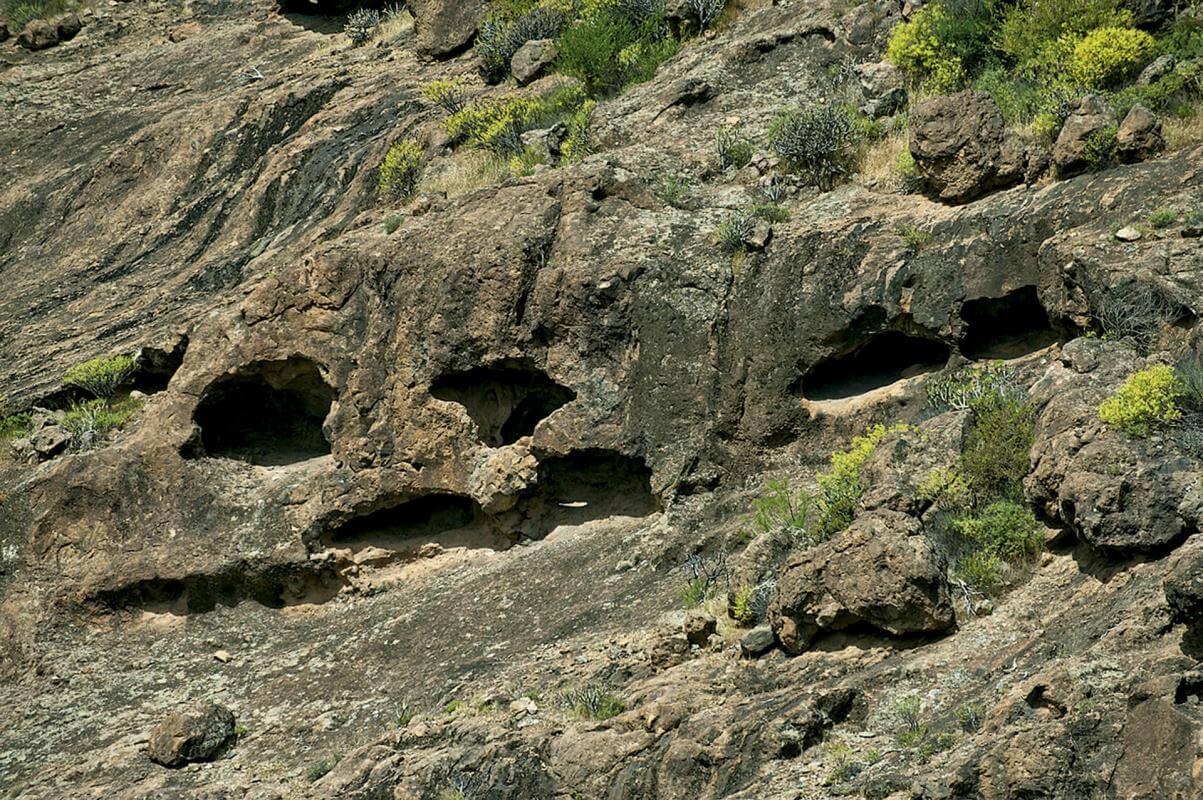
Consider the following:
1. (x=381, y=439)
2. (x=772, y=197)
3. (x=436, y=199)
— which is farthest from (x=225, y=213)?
(x=772, y=197)

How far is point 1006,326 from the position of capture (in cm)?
1357

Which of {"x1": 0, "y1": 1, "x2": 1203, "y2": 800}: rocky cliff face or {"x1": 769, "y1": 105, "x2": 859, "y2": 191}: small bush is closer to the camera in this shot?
{"x1": 0, "y1": 1, "x2": 1203, "y2": 800}: rocky cliff face

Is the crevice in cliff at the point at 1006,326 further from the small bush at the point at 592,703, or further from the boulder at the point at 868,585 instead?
the small bush at the point at 592,703

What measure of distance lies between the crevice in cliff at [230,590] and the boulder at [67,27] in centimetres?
1503

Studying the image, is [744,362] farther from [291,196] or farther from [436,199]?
[291,196]

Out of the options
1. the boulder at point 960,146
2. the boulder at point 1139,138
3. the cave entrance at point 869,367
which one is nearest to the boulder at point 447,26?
the boulder at point 960,146

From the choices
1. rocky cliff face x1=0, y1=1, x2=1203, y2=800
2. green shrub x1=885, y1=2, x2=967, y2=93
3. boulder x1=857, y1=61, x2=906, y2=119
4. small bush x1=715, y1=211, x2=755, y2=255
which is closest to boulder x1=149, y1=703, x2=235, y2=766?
rocky cliff face x1=0, y1=1, x2=1203, y2=800

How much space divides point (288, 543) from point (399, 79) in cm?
902

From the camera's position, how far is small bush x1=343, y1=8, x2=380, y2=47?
24.0 m

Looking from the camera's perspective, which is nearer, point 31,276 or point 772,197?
point 772,197

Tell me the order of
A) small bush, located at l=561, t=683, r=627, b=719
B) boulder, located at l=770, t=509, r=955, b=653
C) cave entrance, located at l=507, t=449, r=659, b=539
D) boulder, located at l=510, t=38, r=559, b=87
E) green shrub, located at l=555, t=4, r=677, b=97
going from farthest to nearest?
boulder, located at l=510, t=38, r=559, b=87, green shrub, located at l=555, t=4, r=677, b=97, cave entrance, located at l=507, t=449, r=659, b=539, small bush, located at l=561, t=683, r=627, b=719, boulder, located at l=770, t=509, r=955, b=653

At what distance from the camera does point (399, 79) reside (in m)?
21.8

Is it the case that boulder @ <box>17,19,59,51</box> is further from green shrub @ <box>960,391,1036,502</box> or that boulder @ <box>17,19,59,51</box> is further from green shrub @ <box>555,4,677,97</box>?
green shrub @ <box>960,391,1036,502</box>

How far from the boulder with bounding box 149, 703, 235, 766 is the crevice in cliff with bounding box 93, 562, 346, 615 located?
2.29 meters
